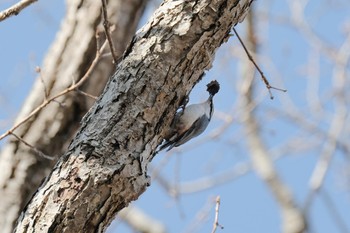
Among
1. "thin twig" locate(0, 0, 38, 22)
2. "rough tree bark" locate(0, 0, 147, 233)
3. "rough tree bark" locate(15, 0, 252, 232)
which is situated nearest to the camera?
"rough tree bark" locate(15, 0, 252, 232)

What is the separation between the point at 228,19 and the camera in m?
1.56

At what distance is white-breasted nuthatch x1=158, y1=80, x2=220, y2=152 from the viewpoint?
167 centimetres

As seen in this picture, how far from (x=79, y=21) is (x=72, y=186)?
1.26 m

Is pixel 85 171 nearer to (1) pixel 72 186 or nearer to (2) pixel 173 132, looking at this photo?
(1) pixel 72 186

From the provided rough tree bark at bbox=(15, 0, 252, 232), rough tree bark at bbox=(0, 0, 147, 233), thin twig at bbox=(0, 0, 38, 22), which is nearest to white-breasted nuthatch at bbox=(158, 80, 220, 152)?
rough tree bark at bbox=(15, 0, 252, 232)

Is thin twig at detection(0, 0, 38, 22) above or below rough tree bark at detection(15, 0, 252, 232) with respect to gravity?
above

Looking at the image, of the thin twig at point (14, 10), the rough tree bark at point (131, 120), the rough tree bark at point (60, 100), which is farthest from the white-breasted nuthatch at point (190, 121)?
the rough tree bark at point (60, 100)

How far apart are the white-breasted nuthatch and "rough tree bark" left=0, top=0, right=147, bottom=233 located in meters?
0.66

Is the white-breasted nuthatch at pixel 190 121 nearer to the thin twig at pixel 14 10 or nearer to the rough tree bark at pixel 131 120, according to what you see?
the rough tree bark at pixel 131 120

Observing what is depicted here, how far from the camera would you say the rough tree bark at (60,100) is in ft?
7.48

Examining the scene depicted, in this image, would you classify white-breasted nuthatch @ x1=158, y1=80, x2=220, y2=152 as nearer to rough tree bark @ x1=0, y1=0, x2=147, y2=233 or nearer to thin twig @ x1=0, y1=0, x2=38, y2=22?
thin twig @ x1=0, y1=0, x2=38, y2=22

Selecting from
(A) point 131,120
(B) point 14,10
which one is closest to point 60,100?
(B) point 14,10

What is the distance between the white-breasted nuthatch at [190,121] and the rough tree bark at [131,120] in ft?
0.40

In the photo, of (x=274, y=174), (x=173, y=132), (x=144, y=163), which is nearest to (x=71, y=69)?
(x=173, y=132)
